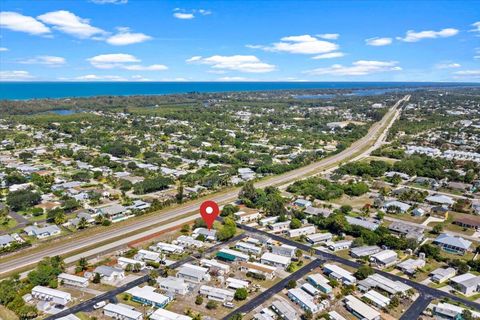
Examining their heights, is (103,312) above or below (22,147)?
below

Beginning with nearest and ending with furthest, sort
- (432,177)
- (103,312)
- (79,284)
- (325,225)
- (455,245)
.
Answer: (103,312), (79,284), (455,245), (325,225), (432,177)

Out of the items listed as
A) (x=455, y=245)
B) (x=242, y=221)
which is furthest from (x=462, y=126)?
(x=242, y=221)

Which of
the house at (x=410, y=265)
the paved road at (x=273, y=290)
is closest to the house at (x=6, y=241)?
the paved road at (x=273, y=290)

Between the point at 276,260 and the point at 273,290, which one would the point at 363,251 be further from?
the point at 273,290

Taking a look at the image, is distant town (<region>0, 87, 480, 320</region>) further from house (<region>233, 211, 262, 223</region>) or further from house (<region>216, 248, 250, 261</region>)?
house (<region>233, 211, 262, 223</region>)

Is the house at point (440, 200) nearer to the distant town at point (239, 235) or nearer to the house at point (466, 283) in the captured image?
the distant town at point (239, 235)

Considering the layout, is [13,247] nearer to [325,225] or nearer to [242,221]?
[242,221]

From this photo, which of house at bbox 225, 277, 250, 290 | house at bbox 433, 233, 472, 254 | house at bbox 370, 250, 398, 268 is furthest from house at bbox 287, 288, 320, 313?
house at bbox 433, 233, 472, 254
